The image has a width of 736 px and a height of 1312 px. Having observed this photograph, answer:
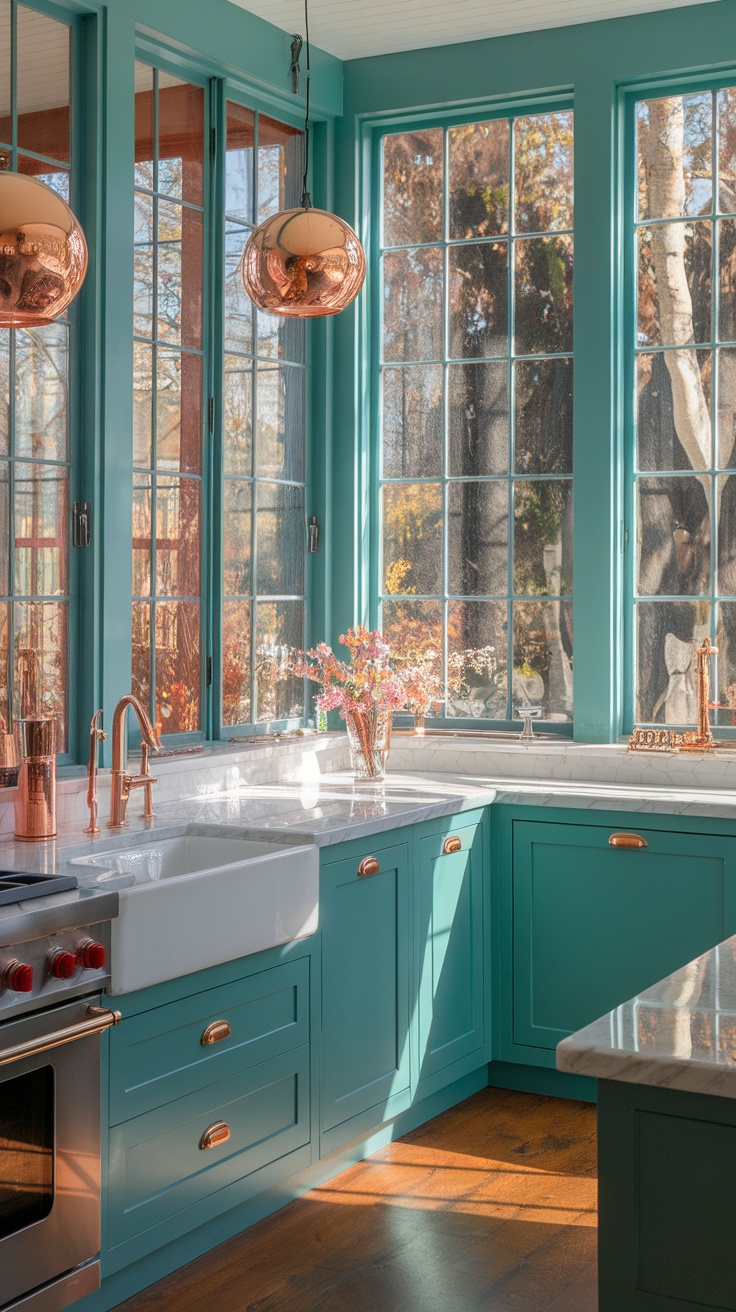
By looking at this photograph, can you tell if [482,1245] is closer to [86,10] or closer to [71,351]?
[71,351]

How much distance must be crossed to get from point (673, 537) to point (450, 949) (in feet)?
5.06

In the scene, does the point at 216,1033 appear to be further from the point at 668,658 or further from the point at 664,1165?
the point at 668,658

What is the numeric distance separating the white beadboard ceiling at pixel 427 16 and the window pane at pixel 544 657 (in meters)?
1.87

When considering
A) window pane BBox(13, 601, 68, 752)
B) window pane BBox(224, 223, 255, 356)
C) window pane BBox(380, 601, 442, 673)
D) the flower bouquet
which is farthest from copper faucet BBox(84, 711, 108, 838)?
window pane BBox(380, 601, 442, 673)

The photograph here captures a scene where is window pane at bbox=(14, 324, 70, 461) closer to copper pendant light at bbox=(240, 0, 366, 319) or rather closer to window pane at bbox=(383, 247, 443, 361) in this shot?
copper pendant light at bbox=(240, 0, 366, 319)

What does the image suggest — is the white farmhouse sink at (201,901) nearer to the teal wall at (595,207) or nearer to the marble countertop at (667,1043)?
the marble countertop at (667,1043)

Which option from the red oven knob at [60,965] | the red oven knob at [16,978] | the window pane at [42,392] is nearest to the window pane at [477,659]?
the window pane at [42,392]

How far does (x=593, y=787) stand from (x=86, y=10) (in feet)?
8.48

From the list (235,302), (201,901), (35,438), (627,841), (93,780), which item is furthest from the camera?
(235,302)

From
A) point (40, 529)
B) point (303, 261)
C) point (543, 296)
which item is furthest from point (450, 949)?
point (543, 296)

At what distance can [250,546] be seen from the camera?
442 centimetres

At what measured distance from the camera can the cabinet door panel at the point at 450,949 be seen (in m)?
3.83

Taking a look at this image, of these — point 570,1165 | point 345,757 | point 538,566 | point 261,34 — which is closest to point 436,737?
point 345,757

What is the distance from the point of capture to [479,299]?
472 cm
